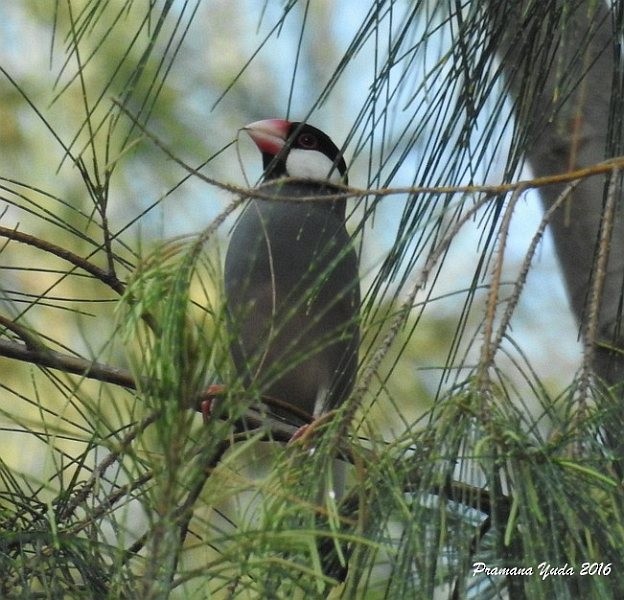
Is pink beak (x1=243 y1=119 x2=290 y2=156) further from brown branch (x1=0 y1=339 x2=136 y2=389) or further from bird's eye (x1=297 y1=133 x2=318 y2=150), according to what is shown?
brown branch (x1=0 y1=339 x2=136 y2=389)

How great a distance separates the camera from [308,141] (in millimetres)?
3180

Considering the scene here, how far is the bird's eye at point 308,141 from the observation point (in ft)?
10.4

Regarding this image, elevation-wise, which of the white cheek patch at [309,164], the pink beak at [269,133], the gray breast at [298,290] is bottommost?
the gray breast at [298,290]

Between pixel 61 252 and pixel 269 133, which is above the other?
pixel 269 133

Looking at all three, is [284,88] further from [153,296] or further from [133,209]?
[153,296]

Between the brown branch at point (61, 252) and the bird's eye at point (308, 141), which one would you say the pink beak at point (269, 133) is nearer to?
the bird's eye at point (308, 141)

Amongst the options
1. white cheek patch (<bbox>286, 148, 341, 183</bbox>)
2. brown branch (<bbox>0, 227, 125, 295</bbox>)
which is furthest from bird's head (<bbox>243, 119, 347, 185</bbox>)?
brown branch (<bbox>0, 227, 125, 295</bbox>)

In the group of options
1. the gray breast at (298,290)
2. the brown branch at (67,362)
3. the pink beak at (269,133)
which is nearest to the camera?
the brown branch at (67,362)

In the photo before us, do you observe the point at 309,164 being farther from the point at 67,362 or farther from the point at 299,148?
the point at 67,362

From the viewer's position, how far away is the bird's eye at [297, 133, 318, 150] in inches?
125

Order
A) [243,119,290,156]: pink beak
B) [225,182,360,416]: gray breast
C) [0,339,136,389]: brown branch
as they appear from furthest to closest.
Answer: [243,119,290,156]: pink beak, [225,182,360,416]: gray breast, [0,339,136,389]: brown branch

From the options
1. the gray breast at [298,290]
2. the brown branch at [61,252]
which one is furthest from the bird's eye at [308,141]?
the brown branch at [61,252]

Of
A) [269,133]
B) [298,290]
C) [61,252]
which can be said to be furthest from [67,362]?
[269,133]

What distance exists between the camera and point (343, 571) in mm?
1179
